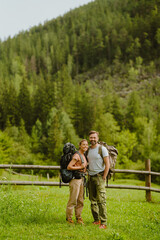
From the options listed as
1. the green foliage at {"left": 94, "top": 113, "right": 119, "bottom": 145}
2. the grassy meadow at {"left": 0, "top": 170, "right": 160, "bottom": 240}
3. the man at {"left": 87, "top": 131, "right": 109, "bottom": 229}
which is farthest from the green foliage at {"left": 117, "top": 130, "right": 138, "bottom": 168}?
the man at {"left": 87, "top": 131, "right": 109, "bottom": 229}

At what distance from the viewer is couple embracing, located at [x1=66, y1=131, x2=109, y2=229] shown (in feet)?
20.7

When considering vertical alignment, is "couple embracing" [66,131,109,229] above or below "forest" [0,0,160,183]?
below

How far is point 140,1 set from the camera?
16350cm

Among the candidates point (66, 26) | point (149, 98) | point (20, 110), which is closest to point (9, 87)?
point (20, 110)

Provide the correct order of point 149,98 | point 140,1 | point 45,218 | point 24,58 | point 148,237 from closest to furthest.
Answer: point 148,237, point 45,218, point 149,98, point 24,58, point 140,1

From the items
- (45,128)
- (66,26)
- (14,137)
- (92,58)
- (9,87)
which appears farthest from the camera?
(66,26)

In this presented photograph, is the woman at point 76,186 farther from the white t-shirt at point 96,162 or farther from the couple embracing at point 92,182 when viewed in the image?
the white t-shirt at point 96,162

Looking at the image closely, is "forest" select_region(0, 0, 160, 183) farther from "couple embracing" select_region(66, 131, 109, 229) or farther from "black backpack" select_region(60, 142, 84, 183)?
"black backpack" select_region(60, 142, 84, 183)

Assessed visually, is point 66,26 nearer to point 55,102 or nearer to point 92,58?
point 92,58

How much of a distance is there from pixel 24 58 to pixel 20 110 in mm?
89062

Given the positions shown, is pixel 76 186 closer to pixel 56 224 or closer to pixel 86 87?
pixel 56 224

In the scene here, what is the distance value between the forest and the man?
109 ft

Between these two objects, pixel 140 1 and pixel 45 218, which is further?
pixel 140 1

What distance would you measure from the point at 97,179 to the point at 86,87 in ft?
348
